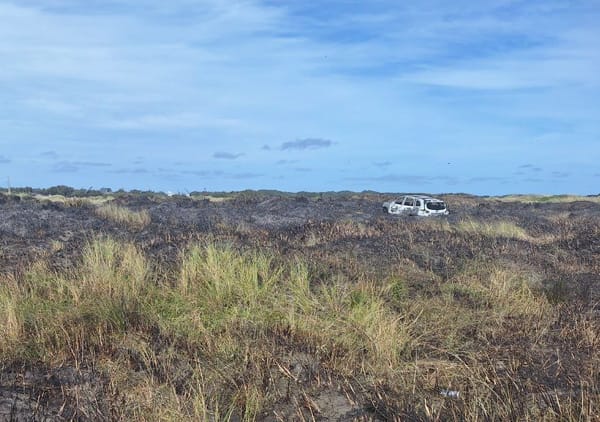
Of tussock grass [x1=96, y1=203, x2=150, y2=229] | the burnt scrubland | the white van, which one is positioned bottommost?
the burnt scrubland

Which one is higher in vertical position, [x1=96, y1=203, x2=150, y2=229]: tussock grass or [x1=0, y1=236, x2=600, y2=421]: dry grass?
[x1=96, y1=203, x2=150, y2=229]: tussock grass

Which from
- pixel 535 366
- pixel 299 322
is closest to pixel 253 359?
pixel 299 322

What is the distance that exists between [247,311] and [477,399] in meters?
3.19

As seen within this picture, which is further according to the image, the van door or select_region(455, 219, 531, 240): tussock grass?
the van door

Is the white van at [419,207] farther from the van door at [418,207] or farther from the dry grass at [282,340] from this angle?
the dry grass at [282,340]

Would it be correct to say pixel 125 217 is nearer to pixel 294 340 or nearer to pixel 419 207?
pixel 419 207

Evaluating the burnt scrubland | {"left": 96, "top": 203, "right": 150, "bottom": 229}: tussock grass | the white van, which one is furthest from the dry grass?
the white van

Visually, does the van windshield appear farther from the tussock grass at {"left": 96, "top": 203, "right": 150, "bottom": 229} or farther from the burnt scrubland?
the burnt scrubland

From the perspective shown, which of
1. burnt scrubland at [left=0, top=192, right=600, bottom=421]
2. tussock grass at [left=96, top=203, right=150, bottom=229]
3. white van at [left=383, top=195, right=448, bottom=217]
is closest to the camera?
burnt scrubland at [left=0, top=192, right=600, bottom=421]

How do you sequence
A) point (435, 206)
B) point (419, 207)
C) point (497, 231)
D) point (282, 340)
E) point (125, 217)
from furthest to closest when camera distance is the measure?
point (435, 206), point (419, 207), point (125, 217), point (497, 231), point (282, 340)

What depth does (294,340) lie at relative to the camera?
22.1ft

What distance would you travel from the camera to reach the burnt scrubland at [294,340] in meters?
5.14

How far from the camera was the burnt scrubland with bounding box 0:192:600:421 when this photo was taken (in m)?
5.14

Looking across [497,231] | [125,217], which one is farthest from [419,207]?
[125,217]
